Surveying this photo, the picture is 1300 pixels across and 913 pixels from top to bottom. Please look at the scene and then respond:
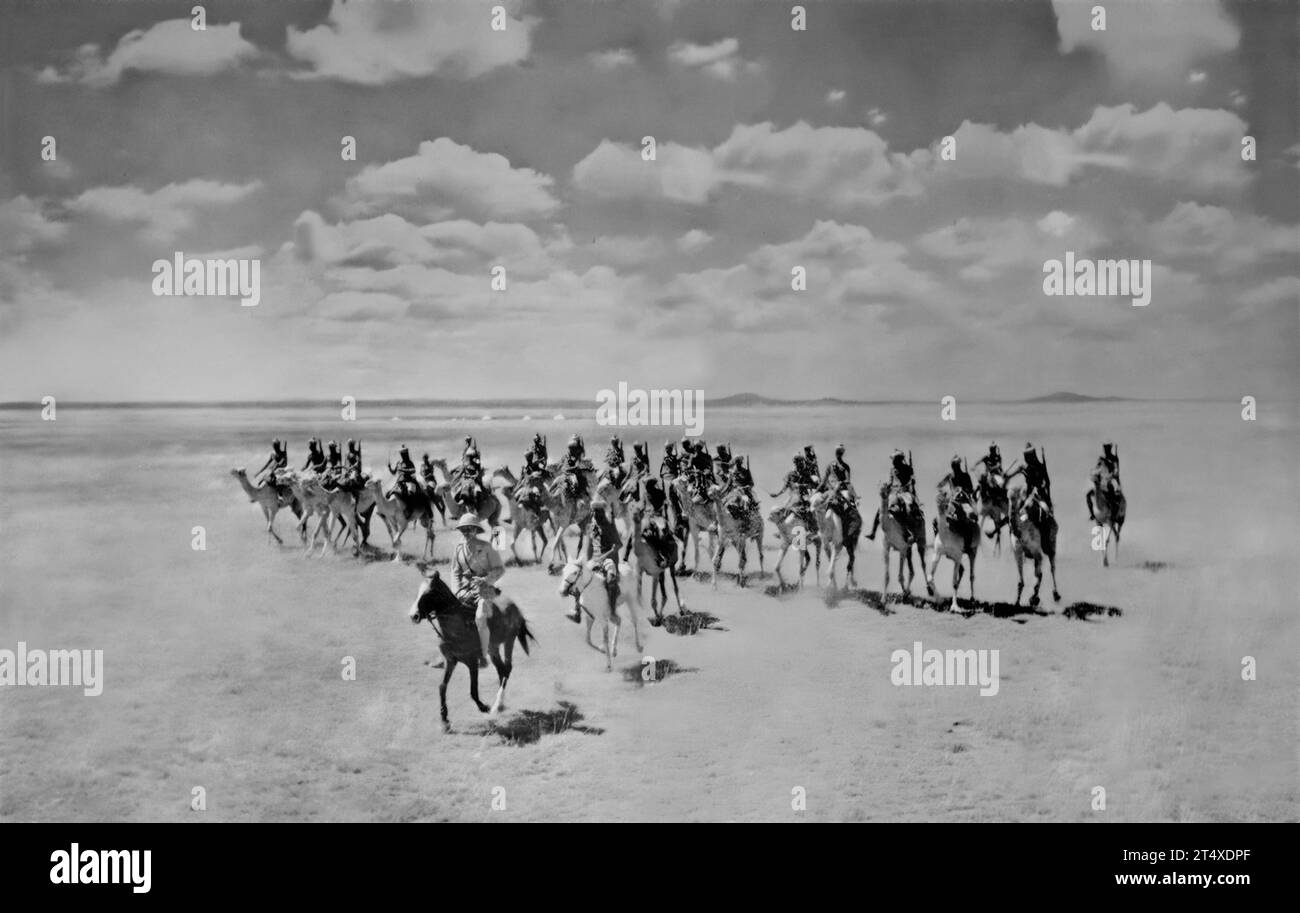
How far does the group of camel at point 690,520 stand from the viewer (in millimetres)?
7305

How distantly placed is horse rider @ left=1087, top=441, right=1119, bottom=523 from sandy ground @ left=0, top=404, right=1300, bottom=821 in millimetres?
117

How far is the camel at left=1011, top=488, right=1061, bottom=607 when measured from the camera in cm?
729

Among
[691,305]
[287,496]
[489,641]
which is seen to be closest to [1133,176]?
[691,305]

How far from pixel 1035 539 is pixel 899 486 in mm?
1213

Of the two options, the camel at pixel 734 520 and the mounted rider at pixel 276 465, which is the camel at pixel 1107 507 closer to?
the camel at pixel 734 520

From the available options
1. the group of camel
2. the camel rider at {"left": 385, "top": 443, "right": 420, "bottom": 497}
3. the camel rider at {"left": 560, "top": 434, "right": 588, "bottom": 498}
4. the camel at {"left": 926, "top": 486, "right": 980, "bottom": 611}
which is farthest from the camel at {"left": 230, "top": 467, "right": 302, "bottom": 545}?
the camel at {"left": 926, "top": 486, "right": 980, "bottom": 611}

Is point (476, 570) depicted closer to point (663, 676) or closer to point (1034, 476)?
point (663, 676)

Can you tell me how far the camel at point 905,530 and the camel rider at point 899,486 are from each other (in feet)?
Answer: 0.06

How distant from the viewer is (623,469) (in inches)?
292

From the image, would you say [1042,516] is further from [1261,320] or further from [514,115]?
[514,115]
